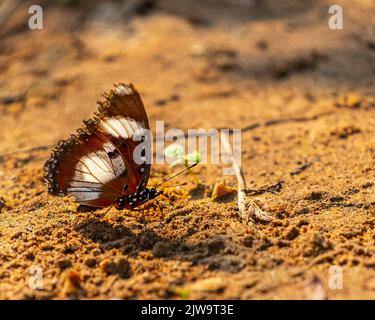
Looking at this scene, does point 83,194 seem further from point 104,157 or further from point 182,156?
point 182,156

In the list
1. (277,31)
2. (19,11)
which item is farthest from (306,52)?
(19,11)

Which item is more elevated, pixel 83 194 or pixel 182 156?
pixel 182 156

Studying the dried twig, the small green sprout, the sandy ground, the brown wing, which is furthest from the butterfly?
the dried twig

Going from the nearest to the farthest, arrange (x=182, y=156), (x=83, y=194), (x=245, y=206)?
(x=245, y=206) < (x=83, y=194) < (x=182, y=156)

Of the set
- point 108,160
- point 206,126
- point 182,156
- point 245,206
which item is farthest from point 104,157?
point 206,126

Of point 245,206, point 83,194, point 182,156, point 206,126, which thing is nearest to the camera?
point 245,206

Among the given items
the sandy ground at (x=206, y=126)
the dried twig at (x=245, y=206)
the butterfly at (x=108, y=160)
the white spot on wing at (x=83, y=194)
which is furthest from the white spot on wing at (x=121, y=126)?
the dried twig at (x=245, y=206)

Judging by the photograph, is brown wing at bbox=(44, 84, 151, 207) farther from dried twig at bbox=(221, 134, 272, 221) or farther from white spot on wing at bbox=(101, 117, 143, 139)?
dried twig at bbox=(221, 134, 272, 221)

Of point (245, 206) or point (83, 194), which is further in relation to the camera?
point (83, 194)
